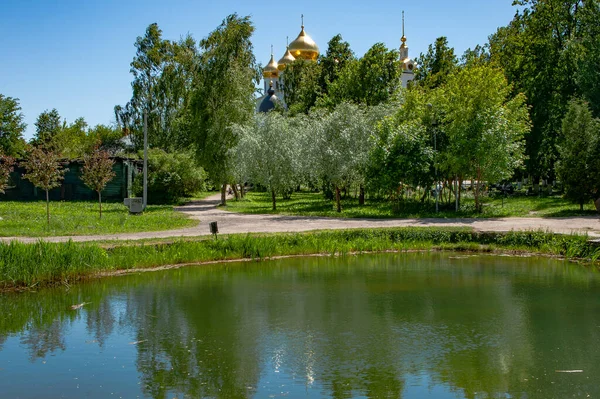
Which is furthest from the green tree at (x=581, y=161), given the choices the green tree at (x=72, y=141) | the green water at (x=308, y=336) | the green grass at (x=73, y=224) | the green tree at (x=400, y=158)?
the green tree at (x=72, y=141)

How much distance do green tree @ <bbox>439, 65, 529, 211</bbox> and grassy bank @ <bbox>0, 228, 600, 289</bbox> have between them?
29.3 feet

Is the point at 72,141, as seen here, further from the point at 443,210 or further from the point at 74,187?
the point at 443,210

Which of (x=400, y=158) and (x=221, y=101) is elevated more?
(x=221, y=101)

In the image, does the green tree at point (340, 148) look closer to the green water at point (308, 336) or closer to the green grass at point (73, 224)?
the green grass at point (73, 224)

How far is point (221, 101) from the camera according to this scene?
138 ft

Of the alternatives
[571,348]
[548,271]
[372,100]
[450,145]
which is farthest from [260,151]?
[571,348]

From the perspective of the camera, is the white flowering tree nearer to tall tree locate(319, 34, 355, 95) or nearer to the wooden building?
the wooden building

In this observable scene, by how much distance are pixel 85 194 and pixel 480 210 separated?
1130 inches

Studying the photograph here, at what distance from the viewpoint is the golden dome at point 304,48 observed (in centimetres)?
8850

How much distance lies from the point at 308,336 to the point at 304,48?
8032 centimetres

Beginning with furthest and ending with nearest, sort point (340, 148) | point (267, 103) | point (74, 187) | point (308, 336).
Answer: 1. point (267, 103)
2. point (74, 187)
3. point (340, 148)
4. point (308, 336)

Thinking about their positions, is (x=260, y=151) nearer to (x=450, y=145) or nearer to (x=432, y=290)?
(x=450, y=145)

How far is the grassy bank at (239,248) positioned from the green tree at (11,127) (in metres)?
50.9

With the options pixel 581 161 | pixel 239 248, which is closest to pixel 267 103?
pixel 581 161
